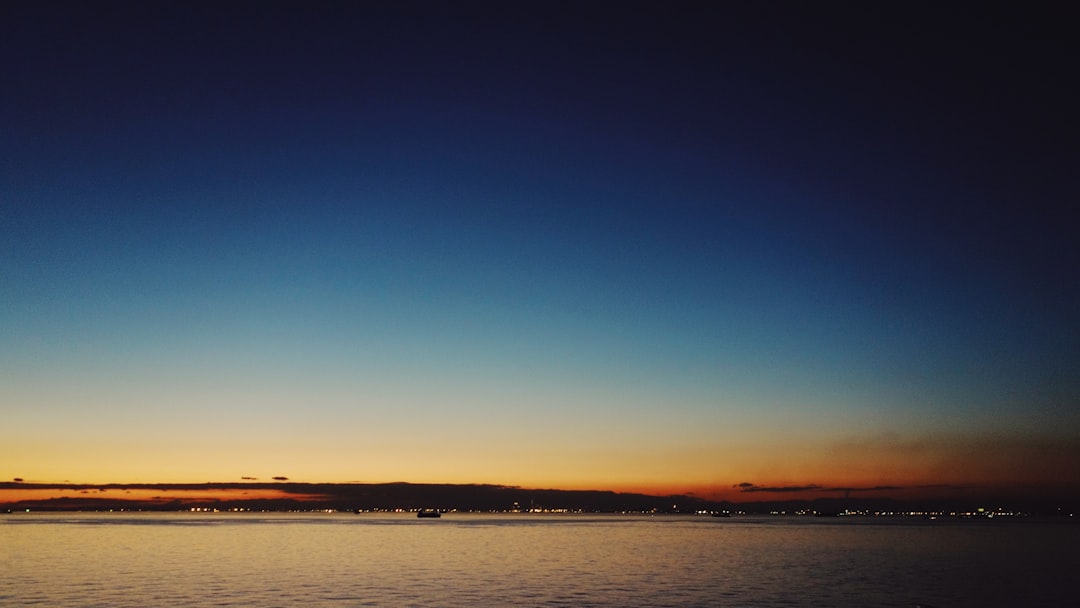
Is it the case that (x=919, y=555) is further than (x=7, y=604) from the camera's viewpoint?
Yes

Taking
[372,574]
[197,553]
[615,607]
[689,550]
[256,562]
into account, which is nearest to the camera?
[615,607]

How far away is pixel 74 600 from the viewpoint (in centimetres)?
5650

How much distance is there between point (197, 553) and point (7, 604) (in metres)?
50.0

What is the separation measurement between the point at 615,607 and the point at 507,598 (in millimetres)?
8202

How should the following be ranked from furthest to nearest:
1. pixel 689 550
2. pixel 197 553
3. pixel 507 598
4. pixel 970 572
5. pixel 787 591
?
1. pixel 689 550
2. pixel 197 553
3. pixel 970 572
4. pixel 787 591
5. pixel 507 598

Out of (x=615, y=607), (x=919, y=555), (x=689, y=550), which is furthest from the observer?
(x=689, y=550)

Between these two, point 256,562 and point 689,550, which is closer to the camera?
point 256,562

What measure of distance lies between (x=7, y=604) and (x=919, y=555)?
96.2m

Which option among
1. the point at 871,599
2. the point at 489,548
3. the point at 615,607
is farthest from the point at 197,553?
the point at 871,599

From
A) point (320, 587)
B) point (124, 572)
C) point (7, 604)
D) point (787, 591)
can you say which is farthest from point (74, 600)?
point (787, 591)

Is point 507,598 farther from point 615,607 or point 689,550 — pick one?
point 689,550

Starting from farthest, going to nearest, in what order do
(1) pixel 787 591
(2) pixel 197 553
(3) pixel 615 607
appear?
1. (2) pixel 197 553
2. (1) pixel 787 591
3. (3) pixel 615 607

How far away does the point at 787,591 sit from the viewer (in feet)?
208

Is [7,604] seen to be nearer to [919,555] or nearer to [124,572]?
[124,572]
